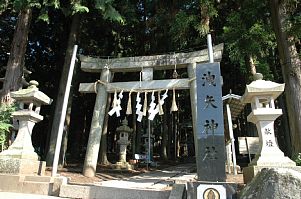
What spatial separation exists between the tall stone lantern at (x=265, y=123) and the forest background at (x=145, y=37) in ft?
4.89

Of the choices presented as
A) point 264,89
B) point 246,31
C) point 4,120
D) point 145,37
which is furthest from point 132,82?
point 145,37

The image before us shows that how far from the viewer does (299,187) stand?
14.0 ft

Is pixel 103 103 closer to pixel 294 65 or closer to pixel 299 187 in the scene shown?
pixel 294 65

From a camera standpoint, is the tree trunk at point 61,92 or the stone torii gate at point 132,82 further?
the tree trunk at point 61,92

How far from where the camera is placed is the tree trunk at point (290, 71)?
318 inches

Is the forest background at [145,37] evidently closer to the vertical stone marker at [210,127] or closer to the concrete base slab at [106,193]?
the vertical stone marker at [210,127]

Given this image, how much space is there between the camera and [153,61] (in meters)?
10.5

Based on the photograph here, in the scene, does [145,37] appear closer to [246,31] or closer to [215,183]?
[246,31]

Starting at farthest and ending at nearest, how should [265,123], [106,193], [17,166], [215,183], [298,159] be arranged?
[17,166] < [298,159] < [265,123] < [106,193] < [215,183]

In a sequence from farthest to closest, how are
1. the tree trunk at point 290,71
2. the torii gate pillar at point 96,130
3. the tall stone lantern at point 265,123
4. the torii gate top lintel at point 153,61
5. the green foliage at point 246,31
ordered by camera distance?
the green foliage at point 246,31 < the torii gate top lintel at point 153,61 < the torii gate pillar at point 96,130 < the tree trunk at point 290,71 < the tall stone lantern at point 265,123

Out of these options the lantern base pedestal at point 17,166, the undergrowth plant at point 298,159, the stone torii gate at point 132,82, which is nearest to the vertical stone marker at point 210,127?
the undergrowth plant at point 298,159

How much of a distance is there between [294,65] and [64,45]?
41.6ft

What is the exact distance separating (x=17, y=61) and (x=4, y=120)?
2441mm

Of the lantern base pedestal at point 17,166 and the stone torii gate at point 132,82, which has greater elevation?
the stone torii gate at point 132,82
